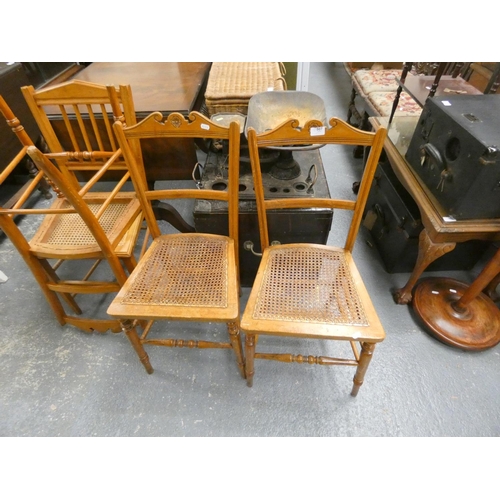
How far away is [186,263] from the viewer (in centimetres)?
119

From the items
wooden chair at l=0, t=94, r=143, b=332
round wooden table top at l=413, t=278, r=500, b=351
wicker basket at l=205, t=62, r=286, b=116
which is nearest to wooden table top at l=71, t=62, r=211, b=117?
wicker basket at l=205, t=62, r=286, b=116

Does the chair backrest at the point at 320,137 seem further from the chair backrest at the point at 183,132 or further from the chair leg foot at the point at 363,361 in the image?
the chair leg foot at the point at 363,361

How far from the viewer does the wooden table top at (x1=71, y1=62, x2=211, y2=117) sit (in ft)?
6.14

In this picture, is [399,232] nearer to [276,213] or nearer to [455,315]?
[455,315]

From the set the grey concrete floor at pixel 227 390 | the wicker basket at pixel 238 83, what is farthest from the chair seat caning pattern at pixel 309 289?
the wicker basket at pixel 238 83

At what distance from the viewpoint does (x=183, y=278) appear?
1135 millimetres

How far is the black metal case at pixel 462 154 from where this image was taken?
104 centimetres

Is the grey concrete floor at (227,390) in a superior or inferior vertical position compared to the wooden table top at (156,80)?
inferior

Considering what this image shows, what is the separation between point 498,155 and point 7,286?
2446 millimetres

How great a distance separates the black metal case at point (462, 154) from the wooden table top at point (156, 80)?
1361mm

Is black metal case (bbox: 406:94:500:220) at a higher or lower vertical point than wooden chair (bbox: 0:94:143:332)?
higher

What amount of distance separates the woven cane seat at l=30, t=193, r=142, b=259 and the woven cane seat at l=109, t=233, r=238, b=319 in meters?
0.19

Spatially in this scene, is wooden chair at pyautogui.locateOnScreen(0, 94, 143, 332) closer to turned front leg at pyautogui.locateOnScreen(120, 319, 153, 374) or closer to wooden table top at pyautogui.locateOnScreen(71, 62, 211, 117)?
turned front leg at pyautogui.locateOnScreen(120, 319, 153, 374)

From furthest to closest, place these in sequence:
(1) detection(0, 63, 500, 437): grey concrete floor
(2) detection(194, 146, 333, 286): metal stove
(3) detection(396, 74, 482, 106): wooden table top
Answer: (3) detection(396, 74, 482, 106): wooden table top → (2) detection(194, 146, 333, 286): metal stove → (1) detection(0, 63, 500, 437): grey concrete floor
